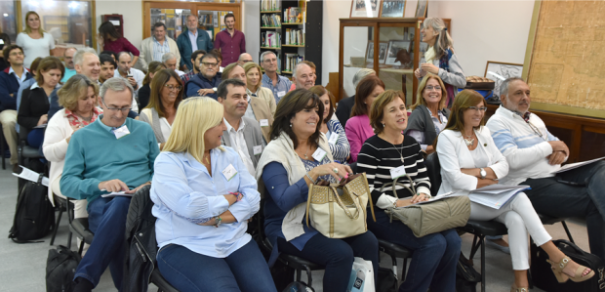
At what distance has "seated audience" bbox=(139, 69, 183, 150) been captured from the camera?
3.37m

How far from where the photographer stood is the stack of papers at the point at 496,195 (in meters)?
2.83

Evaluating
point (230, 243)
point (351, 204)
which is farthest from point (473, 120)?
point (230, 243)

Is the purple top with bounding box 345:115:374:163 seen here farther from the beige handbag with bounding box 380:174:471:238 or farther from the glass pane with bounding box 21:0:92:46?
the glass pane with bounding box 21:0:92:46

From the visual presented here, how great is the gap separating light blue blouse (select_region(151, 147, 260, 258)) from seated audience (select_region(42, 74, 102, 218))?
44.6 inches

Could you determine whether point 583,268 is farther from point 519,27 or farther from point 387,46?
point 387,46

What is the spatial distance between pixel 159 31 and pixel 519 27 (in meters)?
5.96

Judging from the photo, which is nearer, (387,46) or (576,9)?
(576,9)

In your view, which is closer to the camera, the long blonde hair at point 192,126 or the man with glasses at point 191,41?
the long blonde hair at point 192,126

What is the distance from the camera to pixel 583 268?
2.70 metres

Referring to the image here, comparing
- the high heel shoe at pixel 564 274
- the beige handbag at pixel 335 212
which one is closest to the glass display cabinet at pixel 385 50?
the high heel shoe at pixel 564 274

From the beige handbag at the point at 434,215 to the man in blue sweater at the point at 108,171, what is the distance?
4.76 ft

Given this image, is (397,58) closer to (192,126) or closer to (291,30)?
(291,30)

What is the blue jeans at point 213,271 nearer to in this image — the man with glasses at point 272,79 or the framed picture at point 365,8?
the man with glasses at point 272,79

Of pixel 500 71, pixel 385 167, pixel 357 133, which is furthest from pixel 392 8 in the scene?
pixel 385 167
